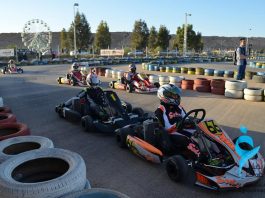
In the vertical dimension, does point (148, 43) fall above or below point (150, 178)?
above

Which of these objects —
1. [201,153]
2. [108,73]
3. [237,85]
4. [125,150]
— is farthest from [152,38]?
[201,153]

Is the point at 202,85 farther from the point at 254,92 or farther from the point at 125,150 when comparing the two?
the point at 125,150

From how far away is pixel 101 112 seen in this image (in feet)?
22.2

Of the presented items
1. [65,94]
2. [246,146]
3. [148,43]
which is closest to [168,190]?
[246,146]

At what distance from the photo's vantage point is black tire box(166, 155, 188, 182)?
3.97 meters

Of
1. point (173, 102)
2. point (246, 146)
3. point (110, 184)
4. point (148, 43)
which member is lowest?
point (110, 184)

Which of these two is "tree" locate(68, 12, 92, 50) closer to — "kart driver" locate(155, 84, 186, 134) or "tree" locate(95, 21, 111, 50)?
"tree" locate(95, 21, 111, 50)

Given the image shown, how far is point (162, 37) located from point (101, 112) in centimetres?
4824

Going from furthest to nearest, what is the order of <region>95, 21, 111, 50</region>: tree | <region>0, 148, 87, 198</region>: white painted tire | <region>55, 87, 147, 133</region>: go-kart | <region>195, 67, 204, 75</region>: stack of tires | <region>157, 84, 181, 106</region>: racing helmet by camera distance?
<region>95, 21, 111, 50</region>: tree
<region>195, 67, 204, 75</region>: stack of tires
<region>55, 87, 147, 133</region>: go-kart
<region>157, 84, 181, 106</region>: racing helmet
<region>0, 148, 87, 198</region>: white painted tire

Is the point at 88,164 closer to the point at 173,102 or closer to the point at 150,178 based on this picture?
the point at 150,178

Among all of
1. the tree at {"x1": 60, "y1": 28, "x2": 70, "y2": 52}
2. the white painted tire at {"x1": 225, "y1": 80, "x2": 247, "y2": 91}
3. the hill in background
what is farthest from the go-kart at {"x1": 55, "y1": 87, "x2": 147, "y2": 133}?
the hill in background

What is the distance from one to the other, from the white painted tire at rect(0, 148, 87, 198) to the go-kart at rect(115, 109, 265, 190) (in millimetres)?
1452

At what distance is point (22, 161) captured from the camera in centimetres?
346

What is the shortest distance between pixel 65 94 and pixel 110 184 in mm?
8164
